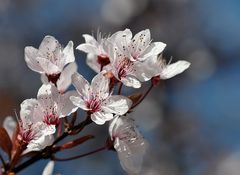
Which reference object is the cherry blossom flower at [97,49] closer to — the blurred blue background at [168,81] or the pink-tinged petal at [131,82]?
the pink-tinged petal at [131,82]

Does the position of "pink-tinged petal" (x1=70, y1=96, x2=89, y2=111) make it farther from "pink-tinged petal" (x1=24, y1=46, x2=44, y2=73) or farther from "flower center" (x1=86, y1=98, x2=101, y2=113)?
"pink-tinged petal" (x1=24, y1=46, x2=44, y2=73)

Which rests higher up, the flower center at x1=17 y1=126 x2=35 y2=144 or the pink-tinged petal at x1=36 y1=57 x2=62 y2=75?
the pink-tinged petal at x1=36 y1=57 x2=62 y2=75

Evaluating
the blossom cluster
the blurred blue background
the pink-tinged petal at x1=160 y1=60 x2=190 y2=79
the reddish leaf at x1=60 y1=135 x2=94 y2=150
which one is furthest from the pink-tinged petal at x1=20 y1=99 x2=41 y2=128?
the blurred blue background

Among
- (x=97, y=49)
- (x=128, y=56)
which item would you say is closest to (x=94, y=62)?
(x=97, y=49)

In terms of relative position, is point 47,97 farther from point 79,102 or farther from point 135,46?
point 135,46

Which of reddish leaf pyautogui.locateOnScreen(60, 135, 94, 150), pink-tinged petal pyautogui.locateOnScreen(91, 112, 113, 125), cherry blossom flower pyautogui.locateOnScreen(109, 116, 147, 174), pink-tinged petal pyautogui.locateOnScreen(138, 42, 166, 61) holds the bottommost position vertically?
cherry blossom flower pyautogui.locateOnScreen(109, 116, 147, 174)

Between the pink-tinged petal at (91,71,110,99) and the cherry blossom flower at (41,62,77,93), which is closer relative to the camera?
the pink-tinged petal at (91,71,110,99)
